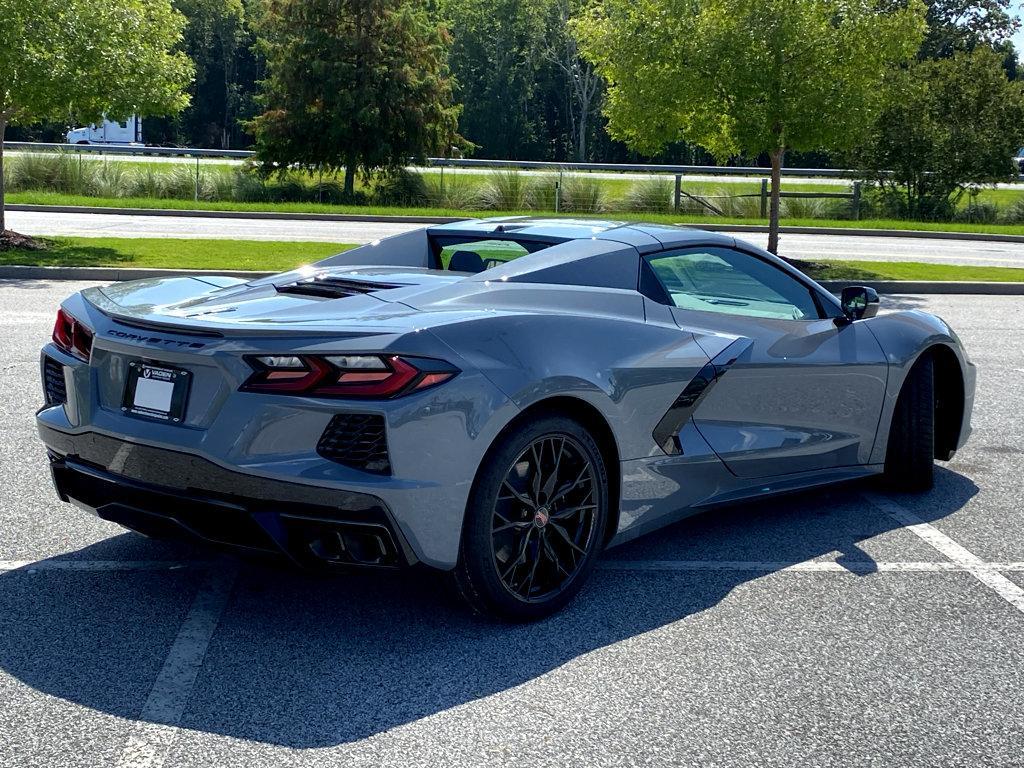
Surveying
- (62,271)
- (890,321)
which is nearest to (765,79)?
(62,271)

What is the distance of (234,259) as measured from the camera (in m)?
18.1

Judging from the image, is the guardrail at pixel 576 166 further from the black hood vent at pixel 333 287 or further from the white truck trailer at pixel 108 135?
the white truck trailer at pixel 108 135

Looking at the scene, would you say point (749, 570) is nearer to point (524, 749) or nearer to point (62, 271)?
point (524, 749)

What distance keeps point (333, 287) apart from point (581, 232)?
113 centimetres

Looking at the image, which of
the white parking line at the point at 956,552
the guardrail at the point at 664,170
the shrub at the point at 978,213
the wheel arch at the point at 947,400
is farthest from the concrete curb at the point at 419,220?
the white parking line at the point at 956,552

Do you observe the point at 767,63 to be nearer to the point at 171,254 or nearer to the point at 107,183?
the point at 171,254

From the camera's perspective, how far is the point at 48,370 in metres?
4.60

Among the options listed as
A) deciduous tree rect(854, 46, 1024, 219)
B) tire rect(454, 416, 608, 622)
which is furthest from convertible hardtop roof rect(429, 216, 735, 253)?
deciduous tree rect(854, 46, 1024, 219)

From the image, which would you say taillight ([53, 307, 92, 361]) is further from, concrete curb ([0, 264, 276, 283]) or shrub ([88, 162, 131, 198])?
shrub ([88, 162, 131, 198])

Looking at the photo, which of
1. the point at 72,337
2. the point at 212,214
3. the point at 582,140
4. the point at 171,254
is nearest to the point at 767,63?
the point at 171,254

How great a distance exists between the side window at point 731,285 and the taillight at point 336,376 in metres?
1.58

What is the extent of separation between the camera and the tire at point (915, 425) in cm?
610

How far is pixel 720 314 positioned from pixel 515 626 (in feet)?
5.42

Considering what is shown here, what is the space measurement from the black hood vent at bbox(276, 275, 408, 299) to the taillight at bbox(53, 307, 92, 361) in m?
0.70
